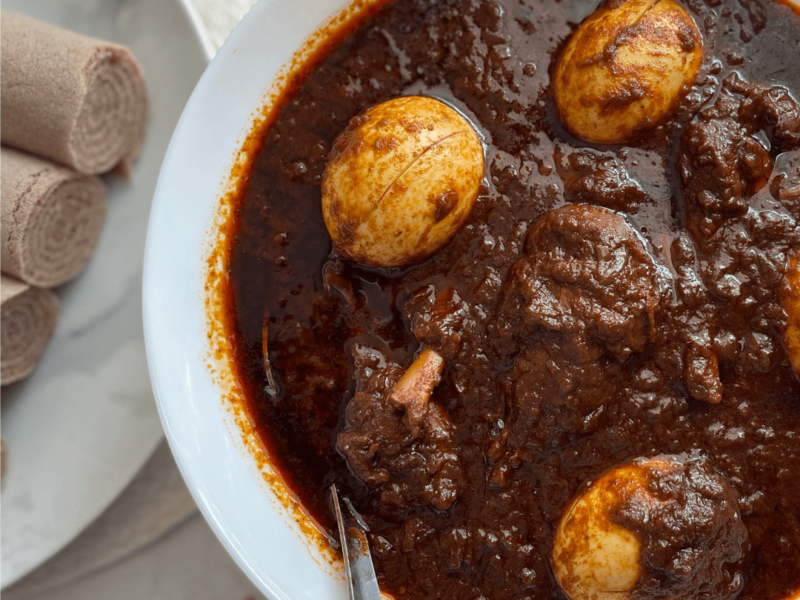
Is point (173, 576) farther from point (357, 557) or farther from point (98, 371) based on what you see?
point (357, 557)

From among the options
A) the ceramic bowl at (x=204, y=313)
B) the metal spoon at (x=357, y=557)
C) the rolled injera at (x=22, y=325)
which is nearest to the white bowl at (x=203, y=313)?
the ceramic bowl at (x=204, y=313)

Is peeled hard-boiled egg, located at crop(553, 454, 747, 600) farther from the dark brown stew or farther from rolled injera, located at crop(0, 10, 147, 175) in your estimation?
rolled injera, located at crop(0, 10, 147, 175)

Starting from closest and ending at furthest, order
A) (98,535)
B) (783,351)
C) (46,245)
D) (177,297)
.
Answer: (783,351) < (177,297) < (46,245) < (98,535)

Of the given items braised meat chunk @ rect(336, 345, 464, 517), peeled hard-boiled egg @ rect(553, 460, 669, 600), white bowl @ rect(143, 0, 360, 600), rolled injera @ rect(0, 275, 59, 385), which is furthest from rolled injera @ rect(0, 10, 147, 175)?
peeled hard-boiled egg @ rect(553, 460, 669, 600)

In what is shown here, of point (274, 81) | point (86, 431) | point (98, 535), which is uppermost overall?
point (274, 81)

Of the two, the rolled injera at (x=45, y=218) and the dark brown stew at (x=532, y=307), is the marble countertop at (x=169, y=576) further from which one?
the rolled injera at (x=45, y=218)

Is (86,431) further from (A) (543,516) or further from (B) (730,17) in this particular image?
(B) (730,17)

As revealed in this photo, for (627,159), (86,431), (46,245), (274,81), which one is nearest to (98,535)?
(86,431)
